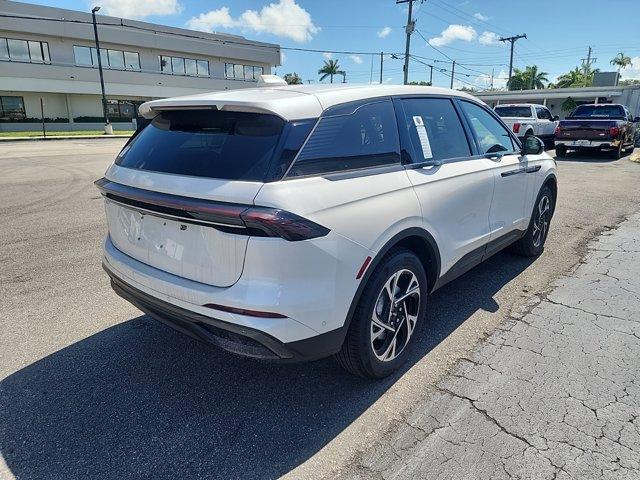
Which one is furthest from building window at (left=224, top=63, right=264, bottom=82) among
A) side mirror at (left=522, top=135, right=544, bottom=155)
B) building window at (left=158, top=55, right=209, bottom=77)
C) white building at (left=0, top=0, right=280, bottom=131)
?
side mirror at (left=522, top=135, right=544, bottom=155)

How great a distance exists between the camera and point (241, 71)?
50.0 m

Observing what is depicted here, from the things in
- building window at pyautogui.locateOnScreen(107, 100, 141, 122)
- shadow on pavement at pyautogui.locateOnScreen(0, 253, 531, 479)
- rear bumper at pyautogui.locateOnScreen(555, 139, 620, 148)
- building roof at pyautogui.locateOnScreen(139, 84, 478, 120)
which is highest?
building window at pyautogui.locateOnScreen(107, 100, 141, 122)

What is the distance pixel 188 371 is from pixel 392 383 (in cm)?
138

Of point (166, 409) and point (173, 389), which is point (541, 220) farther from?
point (166, 409)

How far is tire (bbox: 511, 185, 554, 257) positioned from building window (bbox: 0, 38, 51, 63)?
141 feet

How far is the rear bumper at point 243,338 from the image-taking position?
91.0 inches

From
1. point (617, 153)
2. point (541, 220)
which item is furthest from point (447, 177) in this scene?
point (617, 153)

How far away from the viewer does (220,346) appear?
94.5 inches

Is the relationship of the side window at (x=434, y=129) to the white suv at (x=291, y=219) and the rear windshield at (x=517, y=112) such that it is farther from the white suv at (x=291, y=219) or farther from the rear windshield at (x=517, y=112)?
the rear windshield at (x=517, y=112)

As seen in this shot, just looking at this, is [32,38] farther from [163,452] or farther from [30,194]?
[163,452]

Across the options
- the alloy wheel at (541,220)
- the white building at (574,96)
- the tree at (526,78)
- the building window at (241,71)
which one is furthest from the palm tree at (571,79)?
the alloy wheel at (541,220)

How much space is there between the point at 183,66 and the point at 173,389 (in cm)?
4838

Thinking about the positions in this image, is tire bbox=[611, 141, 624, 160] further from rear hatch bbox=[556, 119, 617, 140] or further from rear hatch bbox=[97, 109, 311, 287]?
rear hatch bbox=[97, 109, 311, 287]

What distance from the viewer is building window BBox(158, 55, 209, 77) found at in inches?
1748
